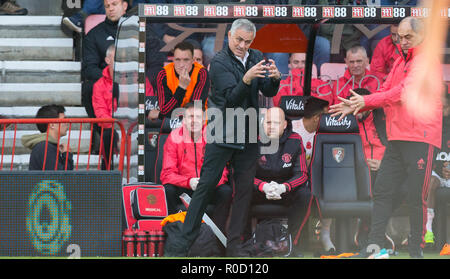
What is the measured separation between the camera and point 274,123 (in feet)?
33.4

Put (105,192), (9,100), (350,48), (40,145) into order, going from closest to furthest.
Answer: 1. (105,192)
2. (40,145)
3. (350,48)
4. (9,100)

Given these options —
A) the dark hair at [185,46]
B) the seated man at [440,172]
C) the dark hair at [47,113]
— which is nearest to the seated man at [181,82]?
the dark hair at [185,46]

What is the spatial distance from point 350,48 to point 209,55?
5.10 ft

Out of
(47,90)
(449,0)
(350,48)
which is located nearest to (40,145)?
(47,90)

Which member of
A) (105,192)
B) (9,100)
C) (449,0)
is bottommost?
(105,192)

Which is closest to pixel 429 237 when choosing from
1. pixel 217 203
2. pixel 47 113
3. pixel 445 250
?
pixel 445 250

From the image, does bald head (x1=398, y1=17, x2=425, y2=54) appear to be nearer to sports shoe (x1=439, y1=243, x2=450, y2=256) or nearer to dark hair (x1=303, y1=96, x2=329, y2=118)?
dark hair (x1=303, y1=96, x2=329, y2=118)

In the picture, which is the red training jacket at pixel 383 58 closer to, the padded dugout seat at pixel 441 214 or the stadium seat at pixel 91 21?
the padded dugout seat at pixel 441 214

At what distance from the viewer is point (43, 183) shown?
935 centimetres

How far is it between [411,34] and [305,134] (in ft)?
5.21

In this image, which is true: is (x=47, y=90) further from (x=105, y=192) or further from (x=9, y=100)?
(x=105, y=192)

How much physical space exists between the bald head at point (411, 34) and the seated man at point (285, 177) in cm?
147

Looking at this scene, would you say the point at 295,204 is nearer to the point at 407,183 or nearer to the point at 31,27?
the point at 407,183

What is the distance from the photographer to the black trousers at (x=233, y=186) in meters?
9.53
